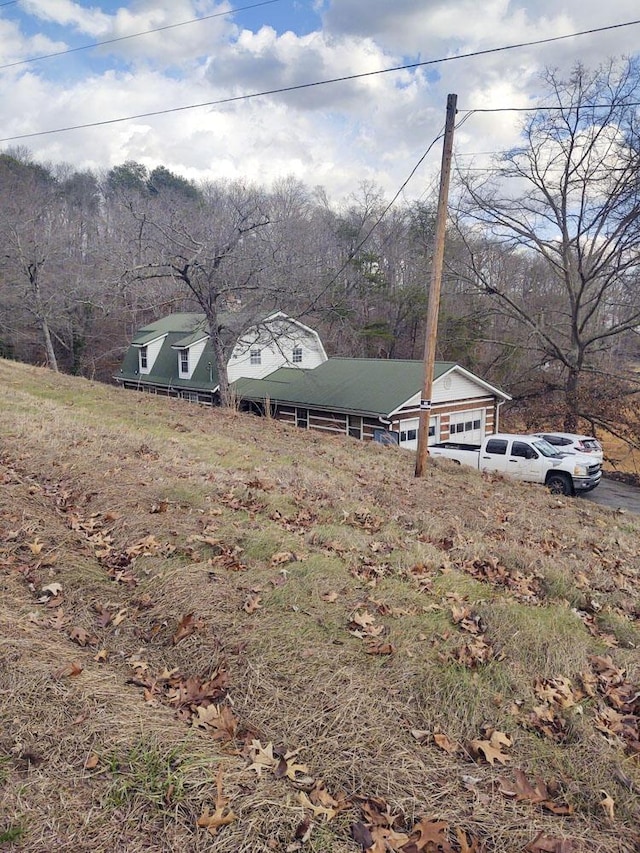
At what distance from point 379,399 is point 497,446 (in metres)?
6.05

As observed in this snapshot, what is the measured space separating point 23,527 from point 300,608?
2.94 meters

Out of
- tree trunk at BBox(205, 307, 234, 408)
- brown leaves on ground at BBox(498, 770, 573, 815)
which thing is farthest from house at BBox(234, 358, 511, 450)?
brown leaves on ground at BBox(498, 770, 573, 815)

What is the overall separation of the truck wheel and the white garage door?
719cm

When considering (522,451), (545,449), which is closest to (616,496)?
(545,449)

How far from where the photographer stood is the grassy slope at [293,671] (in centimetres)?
266

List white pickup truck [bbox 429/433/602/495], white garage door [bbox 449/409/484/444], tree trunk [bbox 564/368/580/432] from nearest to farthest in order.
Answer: white pickup truck [bbox 429/433/602/495], white garage door [bbox 449/409/484/444], tree trunk [bbox 564/368/580/432]

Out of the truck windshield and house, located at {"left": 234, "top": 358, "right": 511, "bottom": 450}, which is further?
house, located at {"left": 234, "top": 358, "right": 511, "bottom": 450}

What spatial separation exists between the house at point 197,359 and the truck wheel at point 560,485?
13.4 meters

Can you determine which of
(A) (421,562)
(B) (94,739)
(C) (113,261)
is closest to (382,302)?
(C) (113,261)

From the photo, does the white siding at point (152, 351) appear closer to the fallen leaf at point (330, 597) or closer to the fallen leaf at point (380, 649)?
the fallen leaf at point (330, 597)

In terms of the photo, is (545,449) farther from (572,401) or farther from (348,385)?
(572,401)

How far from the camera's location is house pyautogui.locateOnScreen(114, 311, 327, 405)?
90.2 ft

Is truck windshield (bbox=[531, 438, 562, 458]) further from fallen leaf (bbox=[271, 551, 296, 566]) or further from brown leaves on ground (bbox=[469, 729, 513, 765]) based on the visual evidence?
brown leaves on ground (bbox=[469, 729, 513, 765])

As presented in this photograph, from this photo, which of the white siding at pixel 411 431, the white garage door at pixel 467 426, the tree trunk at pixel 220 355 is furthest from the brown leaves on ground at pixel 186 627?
the white garage door at pixel 467 426
